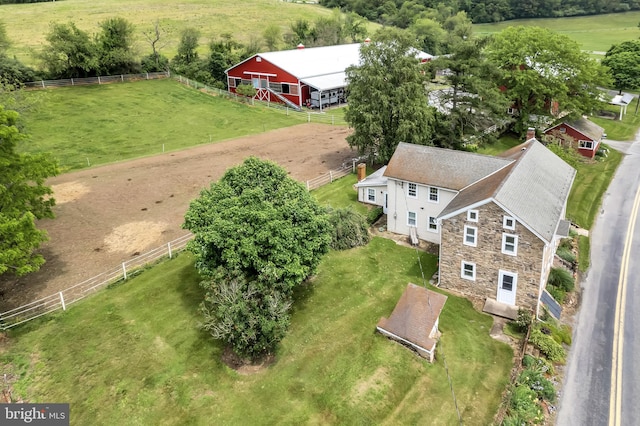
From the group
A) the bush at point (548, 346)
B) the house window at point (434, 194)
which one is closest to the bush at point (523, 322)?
the bush at point (548, 346)

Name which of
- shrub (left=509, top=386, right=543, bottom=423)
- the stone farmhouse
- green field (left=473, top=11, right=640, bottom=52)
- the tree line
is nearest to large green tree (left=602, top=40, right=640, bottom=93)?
the stone farmhouse

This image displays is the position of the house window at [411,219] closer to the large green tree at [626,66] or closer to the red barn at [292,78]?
the red barn at [292,78]

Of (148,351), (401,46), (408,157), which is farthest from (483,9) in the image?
(148,351)

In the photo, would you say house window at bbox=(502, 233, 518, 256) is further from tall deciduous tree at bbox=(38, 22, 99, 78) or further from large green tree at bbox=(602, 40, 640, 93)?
tall deciduous tree at bbox=(38, 22, 99, 78)

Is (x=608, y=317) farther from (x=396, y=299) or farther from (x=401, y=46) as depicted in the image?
(x=401, y=46)

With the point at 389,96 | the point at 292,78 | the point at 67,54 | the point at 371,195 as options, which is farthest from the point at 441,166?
the point at 67,54
